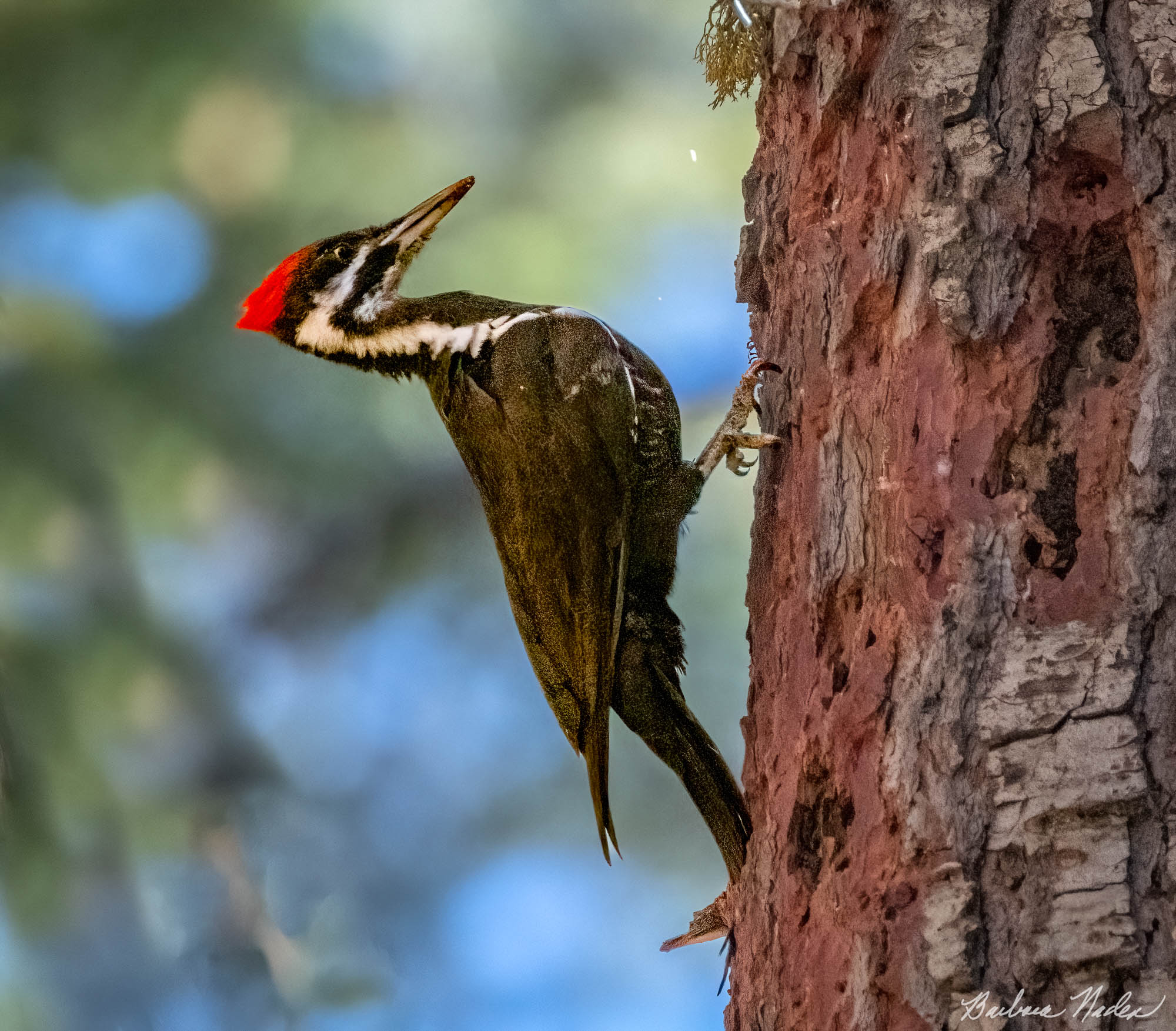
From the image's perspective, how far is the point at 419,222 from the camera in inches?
76.7

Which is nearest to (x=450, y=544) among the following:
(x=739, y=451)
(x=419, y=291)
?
(x=419, y=291)

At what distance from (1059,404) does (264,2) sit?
1906mm

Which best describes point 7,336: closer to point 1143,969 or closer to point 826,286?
point 826,286

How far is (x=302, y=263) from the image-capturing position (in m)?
2.01

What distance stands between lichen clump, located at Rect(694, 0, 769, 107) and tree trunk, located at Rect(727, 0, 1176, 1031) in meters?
0.34

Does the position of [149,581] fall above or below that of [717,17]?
below

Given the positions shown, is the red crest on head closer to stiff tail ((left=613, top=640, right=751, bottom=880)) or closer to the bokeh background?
the bokeh background

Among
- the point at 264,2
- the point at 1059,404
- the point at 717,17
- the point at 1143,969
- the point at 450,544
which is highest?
the point at 264,2

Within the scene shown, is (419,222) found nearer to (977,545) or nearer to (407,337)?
(407,337)

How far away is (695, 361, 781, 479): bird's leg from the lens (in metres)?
1.53

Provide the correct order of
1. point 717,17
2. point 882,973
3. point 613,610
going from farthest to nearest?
point 717,17 < point 613,610 < point 882,973

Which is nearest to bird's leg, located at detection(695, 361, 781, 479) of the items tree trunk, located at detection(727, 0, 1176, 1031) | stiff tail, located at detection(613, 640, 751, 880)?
tree trunk, located at detection(727, 0, 1176, 1031)

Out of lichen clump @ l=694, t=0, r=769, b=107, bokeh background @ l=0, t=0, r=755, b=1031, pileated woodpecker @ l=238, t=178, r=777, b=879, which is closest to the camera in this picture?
pileated woodpecker @ l=238, t=178, r=777, b=879

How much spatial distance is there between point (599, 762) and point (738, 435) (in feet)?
1.68
